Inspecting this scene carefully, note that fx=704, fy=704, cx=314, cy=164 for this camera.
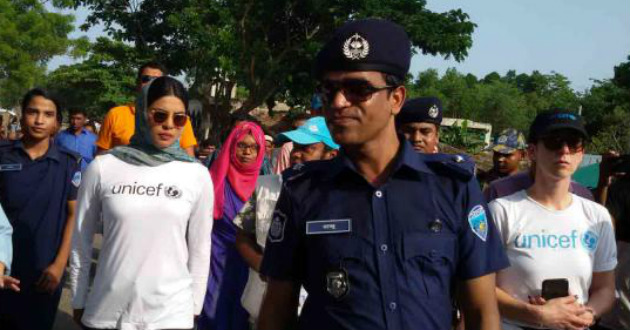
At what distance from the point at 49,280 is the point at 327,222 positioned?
2.79 m

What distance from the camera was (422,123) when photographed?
3.99 metres

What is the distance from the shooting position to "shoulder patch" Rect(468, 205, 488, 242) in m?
1.99

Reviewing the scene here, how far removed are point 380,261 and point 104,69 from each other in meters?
28.6

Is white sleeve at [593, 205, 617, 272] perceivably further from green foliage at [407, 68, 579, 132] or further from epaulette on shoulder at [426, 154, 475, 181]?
green foliage at [407, 68, 579, 132]

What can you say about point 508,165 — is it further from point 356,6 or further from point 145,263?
point 356,6

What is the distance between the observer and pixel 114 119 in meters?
4.76

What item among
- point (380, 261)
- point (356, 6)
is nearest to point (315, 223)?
point (380, 261)

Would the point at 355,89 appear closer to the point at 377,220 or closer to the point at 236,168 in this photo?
the point at 377,220

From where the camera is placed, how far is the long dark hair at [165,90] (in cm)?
352

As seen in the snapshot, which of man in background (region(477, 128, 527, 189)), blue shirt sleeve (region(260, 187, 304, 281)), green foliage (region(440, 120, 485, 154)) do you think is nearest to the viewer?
blue shirt sleeve (region(260, 187, 304, 281))

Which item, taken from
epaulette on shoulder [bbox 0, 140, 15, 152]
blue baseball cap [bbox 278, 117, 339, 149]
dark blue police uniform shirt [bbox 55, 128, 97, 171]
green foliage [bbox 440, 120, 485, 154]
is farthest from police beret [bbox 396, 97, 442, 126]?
green foliage [bbox 440, 120, 485, 154]

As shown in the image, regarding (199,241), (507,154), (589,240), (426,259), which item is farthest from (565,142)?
(507,154)

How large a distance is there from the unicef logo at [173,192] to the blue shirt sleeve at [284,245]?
1.31m

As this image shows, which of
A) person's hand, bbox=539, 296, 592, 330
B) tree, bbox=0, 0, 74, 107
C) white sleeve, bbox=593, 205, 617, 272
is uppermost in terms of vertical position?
tree, bbox=0, 0, 74, 107
